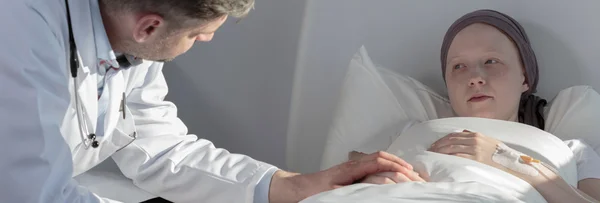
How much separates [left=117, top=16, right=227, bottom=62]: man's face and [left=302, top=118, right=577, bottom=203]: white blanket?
0.31 m

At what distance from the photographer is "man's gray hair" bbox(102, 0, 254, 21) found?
3.49ft

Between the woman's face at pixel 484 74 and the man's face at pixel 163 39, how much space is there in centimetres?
63

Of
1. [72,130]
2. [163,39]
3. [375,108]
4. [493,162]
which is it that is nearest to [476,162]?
[493,162]

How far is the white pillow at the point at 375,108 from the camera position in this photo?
5.46 feet

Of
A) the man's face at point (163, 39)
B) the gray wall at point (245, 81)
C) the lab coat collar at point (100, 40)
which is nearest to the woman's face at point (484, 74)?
the gray wall at point (245, 81)

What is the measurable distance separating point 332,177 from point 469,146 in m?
0.27

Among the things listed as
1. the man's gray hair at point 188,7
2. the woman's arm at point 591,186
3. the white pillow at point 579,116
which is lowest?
the woman's arm at point 591,186

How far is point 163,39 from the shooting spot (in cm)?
115

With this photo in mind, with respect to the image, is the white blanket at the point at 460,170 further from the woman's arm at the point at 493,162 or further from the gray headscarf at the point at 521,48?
the gray headscarf at the point at 521,48

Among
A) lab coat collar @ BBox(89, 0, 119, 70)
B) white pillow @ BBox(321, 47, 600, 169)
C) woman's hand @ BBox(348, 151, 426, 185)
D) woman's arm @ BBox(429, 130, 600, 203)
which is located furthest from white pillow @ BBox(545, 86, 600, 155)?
lab coat collar @ BBox(89, 0, 119, 70)

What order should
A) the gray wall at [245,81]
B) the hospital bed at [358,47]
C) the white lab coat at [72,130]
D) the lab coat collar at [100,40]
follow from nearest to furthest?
the white lab coat at [72,130] < the lab coat collar at [100,40] < the hospital bed at [358,47] < the gray wall at [245,81]

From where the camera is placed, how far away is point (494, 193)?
3.75ft

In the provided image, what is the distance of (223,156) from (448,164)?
45 cm

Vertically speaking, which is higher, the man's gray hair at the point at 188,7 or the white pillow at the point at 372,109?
the man's gray hair at the point at 188,7
